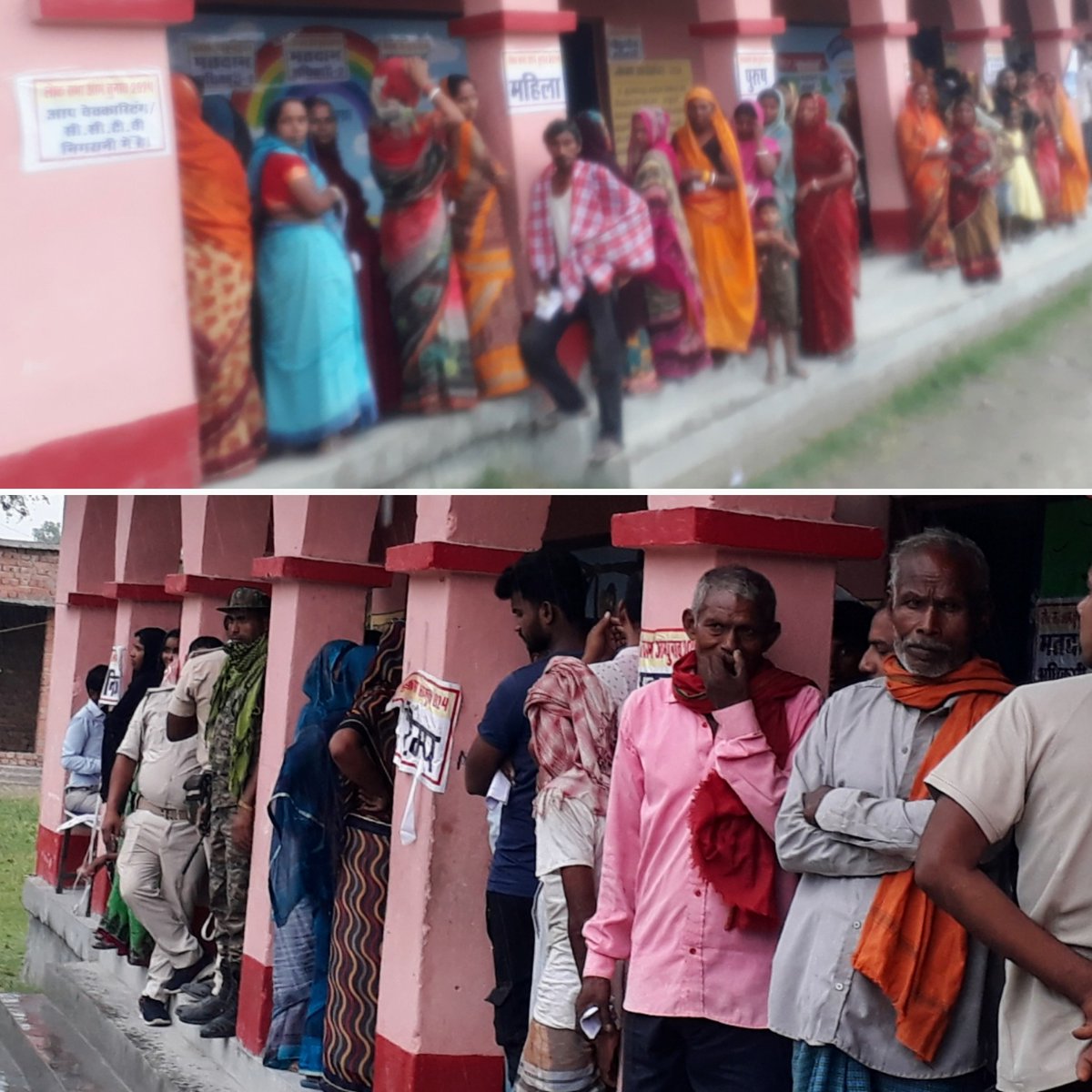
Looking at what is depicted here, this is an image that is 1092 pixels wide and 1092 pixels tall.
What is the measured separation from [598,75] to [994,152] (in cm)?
61

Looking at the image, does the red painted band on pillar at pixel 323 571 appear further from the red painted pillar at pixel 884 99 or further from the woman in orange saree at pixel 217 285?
the red painted pillar at pixel 884 99

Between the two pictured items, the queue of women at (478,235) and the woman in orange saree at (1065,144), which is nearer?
the queue of women at (478,235)

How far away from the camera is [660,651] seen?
434cm

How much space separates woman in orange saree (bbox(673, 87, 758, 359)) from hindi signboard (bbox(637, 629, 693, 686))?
151 cm

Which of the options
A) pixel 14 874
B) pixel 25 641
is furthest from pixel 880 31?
pixel 25 641

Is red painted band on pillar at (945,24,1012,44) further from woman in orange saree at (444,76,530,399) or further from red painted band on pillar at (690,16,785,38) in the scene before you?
woman in orange saree at (444,76,530,399)

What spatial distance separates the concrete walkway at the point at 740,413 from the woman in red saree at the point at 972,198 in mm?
28

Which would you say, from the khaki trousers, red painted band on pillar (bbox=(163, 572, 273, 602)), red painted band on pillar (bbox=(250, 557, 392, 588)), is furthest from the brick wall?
red painted band on pillar (bbox=(250, 557, 392, 588))

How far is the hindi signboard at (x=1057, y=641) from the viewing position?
17.5 feet

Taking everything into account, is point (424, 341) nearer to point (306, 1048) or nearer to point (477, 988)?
point (477, 988)

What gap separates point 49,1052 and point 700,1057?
6084mm

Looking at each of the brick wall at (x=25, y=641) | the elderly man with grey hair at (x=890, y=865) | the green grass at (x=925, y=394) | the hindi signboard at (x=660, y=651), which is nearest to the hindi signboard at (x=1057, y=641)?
the hindi signboard at (x=660, y=651)

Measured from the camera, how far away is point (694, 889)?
3814mm

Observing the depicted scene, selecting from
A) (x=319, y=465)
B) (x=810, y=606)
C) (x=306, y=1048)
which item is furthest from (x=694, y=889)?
(x=306, y=1048)
